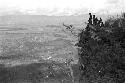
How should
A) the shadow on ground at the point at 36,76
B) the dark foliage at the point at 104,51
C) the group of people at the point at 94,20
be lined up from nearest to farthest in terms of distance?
the dark foliage at the point at 104,51 < the group of people at the point at 94,20 < the shadow on ground at the point at 36,76

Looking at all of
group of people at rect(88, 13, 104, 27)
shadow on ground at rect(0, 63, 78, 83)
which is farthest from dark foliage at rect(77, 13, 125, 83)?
shadow on ground at rect(0, 63, 78, 83)

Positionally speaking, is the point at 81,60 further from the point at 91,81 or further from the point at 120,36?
the point at 120,36

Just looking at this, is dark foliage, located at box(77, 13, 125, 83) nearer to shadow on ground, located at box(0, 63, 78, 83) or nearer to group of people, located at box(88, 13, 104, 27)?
group of people, located at box(88, 13, 104, 27)

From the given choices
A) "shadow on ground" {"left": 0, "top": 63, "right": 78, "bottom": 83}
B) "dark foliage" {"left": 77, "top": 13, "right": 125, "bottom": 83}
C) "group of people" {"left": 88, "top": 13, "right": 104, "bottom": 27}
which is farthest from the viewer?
"shadow on ground" {"left": 0, "top": 63, "right": 78, "bottom": 83}

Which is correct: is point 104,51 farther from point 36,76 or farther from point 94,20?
point 36,76

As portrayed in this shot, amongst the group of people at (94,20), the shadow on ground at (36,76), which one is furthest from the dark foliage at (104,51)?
the shadow on ground at (36,76)

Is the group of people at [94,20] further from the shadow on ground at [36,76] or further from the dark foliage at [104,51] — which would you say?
the shadow on ground at [36,76]


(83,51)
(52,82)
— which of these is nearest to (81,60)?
(83,51)

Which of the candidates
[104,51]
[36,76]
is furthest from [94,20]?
[36,76]
